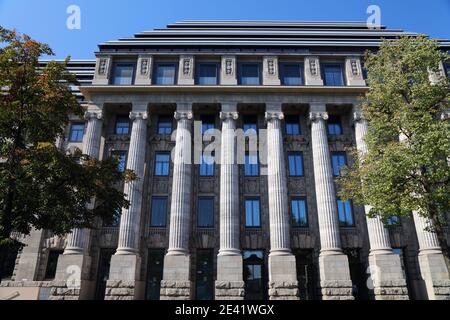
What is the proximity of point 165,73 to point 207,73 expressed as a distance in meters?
3.89

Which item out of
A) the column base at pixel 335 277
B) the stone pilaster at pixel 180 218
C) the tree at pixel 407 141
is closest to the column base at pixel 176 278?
the stone pilaster at pixel 180 218

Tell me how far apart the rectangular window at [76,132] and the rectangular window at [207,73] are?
12317 millimetres

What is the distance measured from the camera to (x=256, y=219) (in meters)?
27.5

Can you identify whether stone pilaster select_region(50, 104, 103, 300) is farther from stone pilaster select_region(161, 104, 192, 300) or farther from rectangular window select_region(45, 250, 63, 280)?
stone pilaster select_region(161, 104, 192, 300)

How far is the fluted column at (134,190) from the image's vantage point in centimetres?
2511

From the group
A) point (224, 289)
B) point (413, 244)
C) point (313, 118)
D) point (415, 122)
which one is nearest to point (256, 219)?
point (224, 289)

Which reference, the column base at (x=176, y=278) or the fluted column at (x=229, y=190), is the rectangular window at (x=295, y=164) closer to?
the fluted column at (x=229, y=190)

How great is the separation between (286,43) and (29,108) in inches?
939

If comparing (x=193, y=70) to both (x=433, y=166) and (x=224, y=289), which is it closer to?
(x=224, y=289)

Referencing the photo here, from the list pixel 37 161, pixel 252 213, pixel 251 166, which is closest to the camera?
pixel 37 161

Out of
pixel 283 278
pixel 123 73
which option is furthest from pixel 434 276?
pixel 123 73

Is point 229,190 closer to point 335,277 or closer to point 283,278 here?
point 283,278

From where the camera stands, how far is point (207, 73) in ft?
102

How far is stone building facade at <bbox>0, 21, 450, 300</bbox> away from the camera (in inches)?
953
